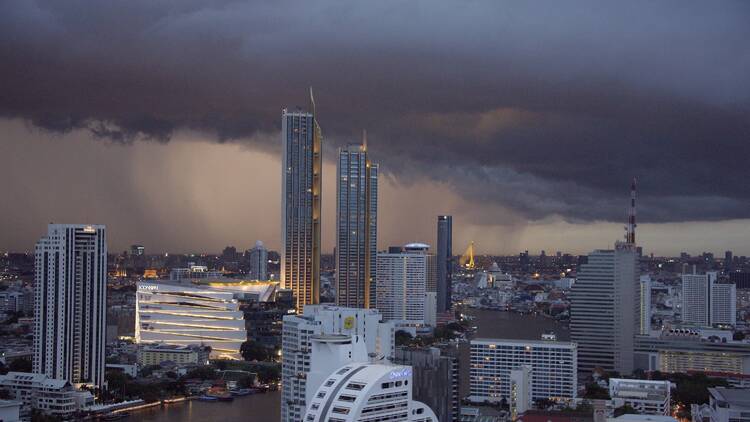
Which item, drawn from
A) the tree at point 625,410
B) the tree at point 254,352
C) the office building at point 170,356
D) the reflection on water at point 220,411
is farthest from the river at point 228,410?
the tree at point 254,352

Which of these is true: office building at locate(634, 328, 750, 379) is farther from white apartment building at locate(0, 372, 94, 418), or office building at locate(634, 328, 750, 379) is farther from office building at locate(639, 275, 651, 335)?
white apartment building at locate(0, 372, 94, 418)

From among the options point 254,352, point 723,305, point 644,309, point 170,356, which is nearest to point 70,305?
point 170,356

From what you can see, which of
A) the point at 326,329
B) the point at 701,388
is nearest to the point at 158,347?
the point at 326,329

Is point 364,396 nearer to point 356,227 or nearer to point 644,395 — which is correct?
point 644,395

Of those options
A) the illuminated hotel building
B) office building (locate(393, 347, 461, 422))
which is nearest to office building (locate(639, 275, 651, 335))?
the illuminated hotel building

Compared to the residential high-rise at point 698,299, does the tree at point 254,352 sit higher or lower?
lower

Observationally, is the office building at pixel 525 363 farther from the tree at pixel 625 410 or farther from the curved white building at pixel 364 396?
the curved white building at pixel 364 396

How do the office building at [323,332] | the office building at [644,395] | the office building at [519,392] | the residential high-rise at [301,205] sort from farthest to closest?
1. the residential high-rise at [301,205]
2. the office building at [519,392]
3. the office building at [644,395]
4. the office building at [323,332]
